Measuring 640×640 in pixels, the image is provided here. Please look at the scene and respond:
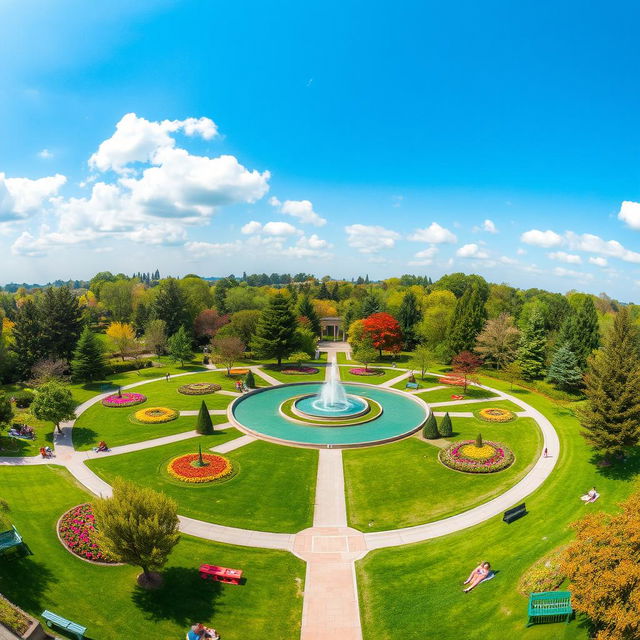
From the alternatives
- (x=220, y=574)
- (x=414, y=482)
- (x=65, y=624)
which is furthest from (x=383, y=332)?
(x=65, y=624)

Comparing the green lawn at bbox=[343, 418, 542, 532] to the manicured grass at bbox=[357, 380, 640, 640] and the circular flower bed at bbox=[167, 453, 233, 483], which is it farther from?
the circular flower bed at bbox=[167, 453, 233, 483]

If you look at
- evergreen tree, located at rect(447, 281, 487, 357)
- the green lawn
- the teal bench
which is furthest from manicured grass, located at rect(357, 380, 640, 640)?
evergreen tree, located at rect(447, 281, 487, 357)

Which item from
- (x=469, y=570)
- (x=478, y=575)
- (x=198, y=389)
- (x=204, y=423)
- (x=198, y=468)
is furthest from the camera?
(x=198, y=389)

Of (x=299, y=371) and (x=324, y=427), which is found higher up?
(x=299, y=371)

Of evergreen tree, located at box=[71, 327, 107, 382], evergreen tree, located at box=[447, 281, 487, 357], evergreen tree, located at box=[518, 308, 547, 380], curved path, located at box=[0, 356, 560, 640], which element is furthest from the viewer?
evergreen tree, located at box=[447, 281, 487, 357]

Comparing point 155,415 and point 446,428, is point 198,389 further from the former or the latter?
point 446,428

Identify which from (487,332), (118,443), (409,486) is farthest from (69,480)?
(487,332)

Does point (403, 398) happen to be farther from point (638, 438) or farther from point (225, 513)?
point (225, 513)
